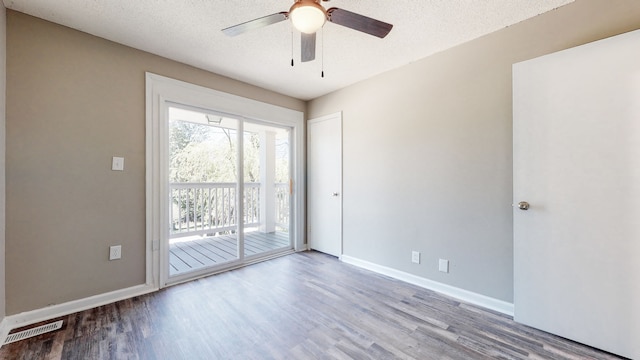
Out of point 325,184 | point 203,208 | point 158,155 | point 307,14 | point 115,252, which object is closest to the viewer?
point 307,14

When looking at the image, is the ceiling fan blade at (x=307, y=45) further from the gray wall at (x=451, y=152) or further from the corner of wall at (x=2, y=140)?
the corner of wall at (x=2, y=140)

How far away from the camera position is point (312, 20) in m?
1.39

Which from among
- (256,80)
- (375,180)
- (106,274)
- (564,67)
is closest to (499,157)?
(564,67)

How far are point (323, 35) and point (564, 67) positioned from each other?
180 centimetres

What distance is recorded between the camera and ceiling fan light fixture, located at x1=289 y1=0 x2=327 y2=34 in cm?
134

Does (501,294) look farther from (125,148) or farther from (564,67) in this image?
(125,148)

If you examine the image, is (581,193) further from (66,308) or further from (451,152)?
(66,308)

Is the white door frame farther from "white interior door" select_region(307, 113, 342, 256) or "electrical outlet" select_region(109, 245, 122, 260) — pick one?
"white interior door" select_region(307, 113, 342, 256)

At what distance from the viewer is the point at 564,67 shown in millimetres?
1745

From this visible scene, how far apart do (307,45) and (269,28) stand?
0.63 metres

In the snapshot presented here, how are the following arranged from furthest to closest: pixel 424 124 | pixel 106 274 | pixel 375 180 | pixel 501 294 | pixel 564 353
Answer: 1. pixel 375 180
2. pixel 424 124
3. pixel 106 274
4. pixel 501 294
5. pixel 564 353

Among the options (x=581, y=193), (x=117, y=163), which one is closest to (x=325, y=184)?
(x=117, y=163)

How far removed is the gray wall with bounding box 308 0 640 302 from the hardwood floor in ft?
1.46

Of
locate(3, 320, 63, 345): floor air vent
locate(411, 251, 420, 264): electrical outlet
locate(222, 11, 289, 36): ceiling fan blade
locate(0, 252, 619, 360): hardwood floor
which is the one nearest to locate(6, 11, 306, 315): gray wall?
locate(3, 320, 63, 345): floor air vent
